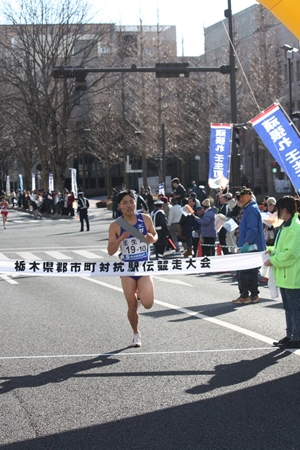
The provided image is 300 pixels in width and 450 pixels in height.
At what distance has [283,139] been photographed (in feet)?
39.2

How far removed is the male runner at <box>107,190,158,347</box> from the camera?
849 centimetres

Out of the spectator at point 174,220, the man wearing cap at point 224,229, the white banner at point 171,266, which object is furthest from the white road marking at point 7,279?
the white banner at point 171,266

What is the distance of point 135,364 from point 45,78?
48137 mm

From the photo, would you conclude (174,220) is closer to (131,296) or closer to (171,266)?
(171,266)

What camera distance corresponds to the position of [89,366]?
25.2 feet

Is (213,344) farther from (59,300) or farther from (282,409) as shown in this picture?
(59,300)

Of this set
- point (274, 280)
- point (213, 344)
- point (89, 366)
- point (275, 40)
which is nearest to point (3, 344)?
point (89, 366)

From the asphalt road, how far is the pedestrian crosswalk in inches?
390

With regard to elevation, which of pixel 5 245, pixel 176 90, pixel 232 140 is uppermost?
pixel 176 90

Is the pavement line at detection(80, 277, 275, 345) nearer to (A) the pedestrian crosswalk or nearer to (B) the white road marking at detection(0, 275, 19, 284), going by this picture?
(B) the white road marking at detection(0, 275, 19, 284)

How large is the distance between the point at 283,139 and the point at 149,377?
603cm

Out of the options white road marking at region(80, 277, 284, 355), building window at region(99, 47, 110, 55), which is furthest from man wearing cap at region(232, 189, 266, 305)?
building window at region(99, 47, 110, 55)

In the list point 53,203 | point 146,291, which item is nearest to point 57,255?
point 146,291

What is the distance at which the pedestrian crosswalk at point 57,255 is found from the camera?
23156 millimetres
